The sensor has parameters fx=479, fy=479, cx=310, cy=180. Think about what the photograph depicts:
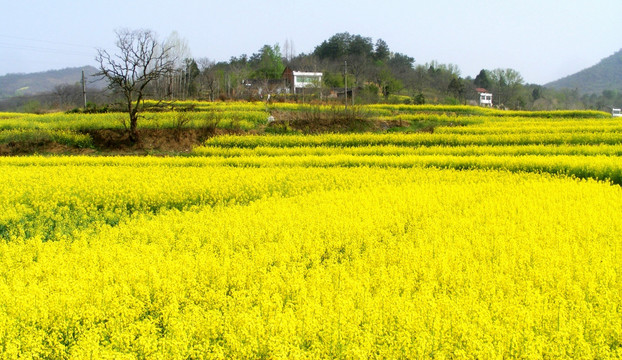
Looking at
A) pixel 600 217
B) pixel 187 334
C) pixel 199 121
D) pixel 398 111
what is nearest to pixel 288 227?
pixel 187 334

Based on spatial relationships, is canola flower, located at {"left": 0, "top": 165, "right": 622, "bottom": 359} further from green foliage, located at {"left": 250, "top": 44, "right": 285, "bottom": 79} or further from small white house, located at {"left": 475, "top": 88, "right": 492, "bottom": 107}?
small white house, located at {"left": 475, "top": 88, "right": 492, "bottom": 107}

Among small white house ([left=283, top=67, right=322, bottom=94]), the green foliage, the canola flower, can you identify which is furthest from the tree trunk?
the green foliage

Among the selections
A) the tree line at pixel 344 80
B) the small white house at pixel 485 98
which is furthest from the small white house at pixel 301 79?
the small white house at pixel 485 98

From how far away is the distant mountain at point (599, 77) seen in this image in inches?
6482

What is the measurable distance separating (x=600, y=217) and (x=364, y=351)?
6359 millimetres

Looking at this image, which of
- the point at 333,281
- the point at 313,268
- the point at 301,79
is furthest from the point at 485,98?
the point at 333,281

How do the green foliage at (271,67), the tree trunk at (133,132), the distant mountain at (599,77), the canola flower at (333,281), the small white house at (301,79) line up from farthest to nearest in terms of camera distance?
the distant mountain at (599,77) → the green foliage at (271,67) → the small white house at (301,79) → the tree trunk at (133,132) → the canola flower at (333,281)

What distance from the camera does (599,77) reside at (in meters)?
176

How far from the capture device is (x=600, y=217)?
8211 millimetres

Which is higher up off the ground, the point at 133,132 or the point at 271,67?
the point at 271,67

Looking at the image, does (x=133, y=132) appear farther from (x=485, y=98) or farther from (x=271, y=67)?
(x=485, y=98)

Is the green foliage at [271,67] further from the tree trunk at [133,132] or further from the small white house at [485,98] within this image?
the tree trunk at [133,132]

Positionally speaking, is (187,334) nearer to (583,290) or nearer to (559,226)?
(583,290)

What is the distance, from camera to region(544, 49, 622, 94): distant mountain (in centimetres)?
16465
